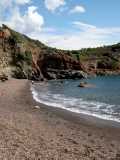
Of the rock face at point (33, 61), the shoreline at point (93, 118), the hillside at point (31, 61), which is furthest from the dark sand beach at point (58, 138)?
the rock face at point (33, 61)

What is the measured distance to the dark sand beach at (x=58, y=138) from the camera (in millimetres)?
15688

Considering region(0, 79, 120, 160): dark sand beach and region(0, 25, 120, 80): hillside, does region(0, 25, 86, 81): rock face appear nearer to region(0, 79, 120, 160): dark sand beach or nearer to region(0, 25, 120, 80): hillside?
region(0, 25, 120, 80): hillside

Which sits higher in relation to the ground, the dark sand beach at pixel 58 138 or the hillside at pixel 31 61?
the hillside at pixel 31 61

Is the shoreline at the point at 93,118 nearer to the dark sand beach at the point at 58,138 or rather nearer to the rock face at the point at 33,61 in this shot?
the dark sand beach at the point at 58,138

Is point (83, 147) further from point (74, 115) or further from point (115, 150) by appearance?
point (74, 115)

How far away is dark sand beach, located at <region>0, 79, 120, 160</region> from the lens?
1569 centimetres

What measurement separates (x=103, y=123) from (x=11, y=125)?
749cm

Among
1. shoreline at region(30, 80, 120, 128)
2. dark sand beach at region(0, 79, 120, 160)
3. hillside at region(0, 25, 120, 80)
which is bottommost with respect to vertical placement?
shoreline at region(30, 80, 120, 128)

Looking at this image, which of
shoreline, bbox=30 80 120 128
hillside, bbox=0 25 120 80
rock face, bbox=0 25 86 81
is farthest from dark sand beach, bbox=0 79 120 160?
rock face, bbox=0 25 86 81

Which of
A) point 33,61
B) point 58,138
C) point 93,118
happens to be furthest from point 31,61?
point 58,138

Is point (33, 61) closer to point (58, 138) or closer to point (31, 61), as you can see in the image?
point (31, 61)

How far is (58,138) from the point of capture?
19.5 metres

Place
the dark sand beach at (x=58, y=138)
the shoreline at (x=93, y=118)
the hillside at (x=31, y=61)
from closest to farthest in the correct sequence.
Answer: the dark sand beach at (x=58, y=138) < the shoreline at (x=93, y=118) < the hillside at (x=31, y=61)

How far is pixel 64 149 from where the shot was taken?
658 inches
